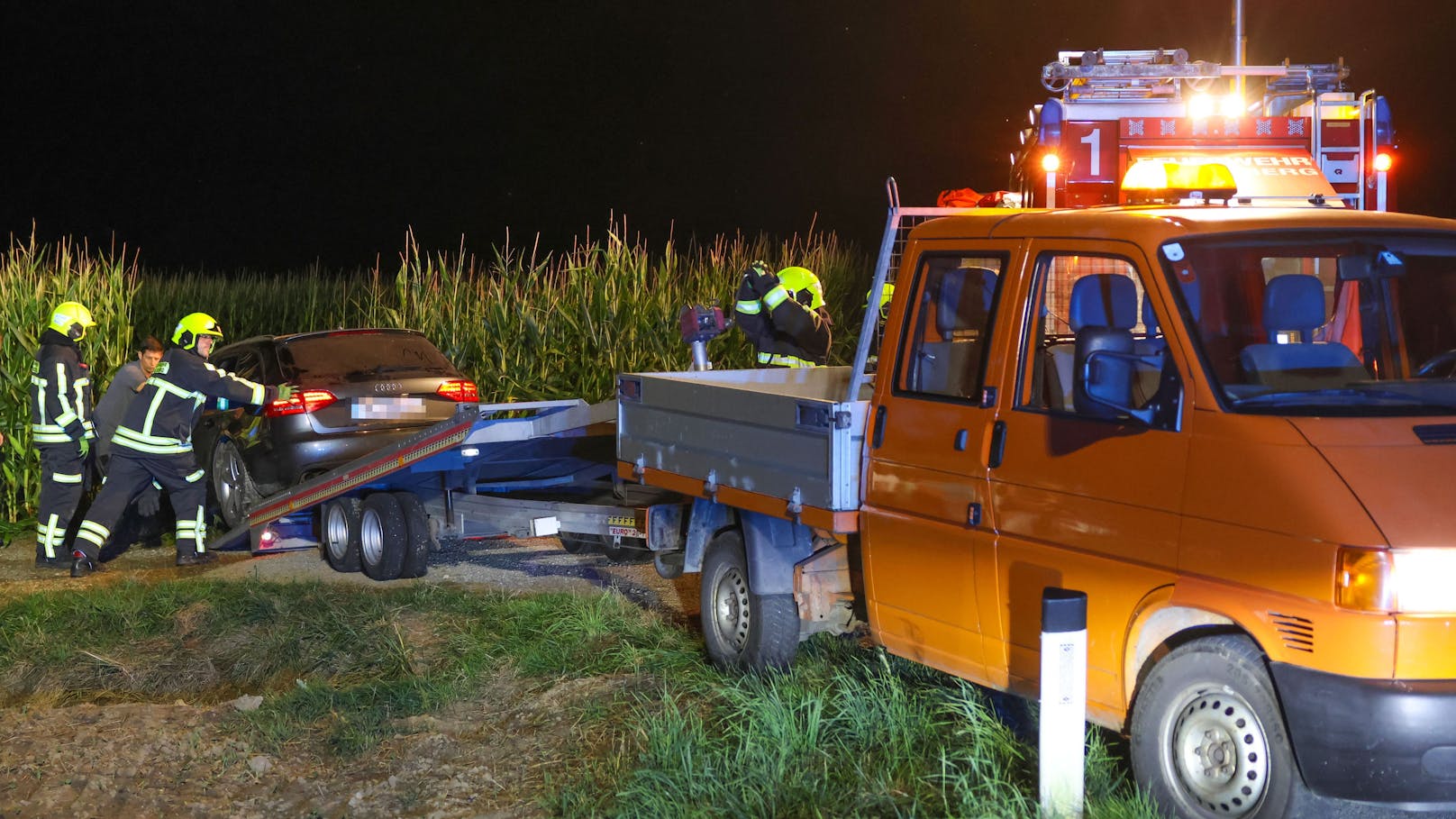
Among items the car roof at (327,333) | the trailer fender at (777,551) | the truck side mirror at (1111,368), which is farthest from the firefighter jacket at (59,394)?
the truck side mirror at (1111,368)

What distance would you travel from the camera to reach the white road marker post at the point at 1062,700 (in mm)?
4633

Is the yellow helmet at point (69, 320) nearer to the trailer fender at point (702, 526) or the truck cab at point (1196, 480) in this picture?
the trailer fender at point (702, 526)

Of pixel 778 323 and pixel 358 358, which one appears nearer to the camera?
pixel 778 323

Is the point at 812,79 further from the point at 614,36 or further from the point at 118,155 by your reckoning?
the point at 118,155

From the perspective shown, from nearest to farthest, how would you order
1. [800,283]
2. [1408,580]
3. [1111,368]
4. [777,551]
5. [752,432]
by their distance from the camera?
1. [1408,580]
2. [1111,368]
3. [752,432]
4. [777,551]
5. [800,283]

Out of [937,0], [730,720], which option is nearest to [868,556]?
[730,720]

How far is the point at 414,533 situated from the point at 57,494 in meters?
3.42

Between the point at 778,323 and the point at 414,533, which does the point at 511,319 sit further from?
the point at 778,323

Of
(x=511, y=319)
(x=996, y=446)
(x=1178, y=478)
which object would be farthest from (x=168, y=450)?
(x=1178, y=478)

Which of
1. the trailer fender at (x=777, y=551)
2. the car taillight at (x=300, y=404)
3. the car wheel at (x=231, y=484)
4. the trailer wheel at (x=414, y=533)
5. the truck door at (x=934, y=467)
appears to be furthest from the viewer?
the car wheel at (x=231, y=484)

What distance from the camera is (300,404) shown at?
10711 mm

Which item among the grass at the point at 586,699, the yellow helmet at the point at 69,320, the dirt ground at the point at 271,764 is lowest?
the dirt ground at the point at 271,764

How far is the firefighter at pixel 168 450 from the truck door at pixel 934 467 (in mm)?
6307

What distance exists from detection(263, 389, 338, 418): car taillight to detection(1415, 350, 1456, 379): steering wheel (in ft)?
Answer: 24.9
